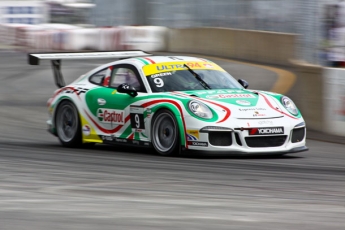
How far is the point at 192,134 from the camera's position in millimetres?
9273

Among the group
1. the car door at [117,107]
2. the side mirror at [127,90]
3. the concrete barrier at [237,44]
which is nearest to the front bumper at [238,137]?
the car door at [117,107]

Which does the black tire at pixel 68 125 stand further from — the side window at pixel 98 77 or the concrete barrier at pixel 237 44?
the concrete barrier at pixel 237 44

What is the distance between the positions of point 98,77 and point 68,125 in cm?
84

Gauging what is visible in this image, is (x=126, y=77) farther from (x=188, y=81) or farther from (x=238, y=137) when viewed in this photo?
(x=238, y=137)

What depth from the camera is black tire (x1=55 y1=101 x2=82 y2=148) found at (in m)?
11.1

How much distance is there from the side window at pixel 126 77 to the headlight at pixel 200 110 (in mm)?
1039

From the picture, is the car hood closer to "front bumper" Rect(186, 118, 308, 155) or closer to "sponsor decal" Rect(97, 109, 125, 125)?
"front bumper" Rect(186, 118, 308, 155)

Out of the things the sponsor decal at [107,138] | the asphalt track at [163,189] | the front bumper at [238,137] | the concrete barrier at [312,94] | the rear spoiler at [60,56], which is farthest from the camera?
the concrete barrier at [312,94]

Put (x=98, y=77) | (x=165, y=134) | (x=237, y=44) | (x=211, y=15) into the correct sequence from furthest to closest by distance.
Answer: (x=211, y=15)
(x=237, y=44)
(x=98, y=77)
(x=165, y=134)

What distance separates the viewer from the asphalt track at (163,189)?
548cm

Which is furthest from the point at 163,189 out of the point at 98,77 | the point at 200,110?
the point at 98,77

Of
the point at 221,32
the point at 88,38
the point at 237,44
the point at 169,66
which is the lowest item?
the point at 88,38

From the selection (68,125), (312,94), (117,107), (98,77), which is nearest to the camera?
(117,107)

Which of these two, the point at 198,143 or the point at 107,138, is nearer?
the point at 198,143
